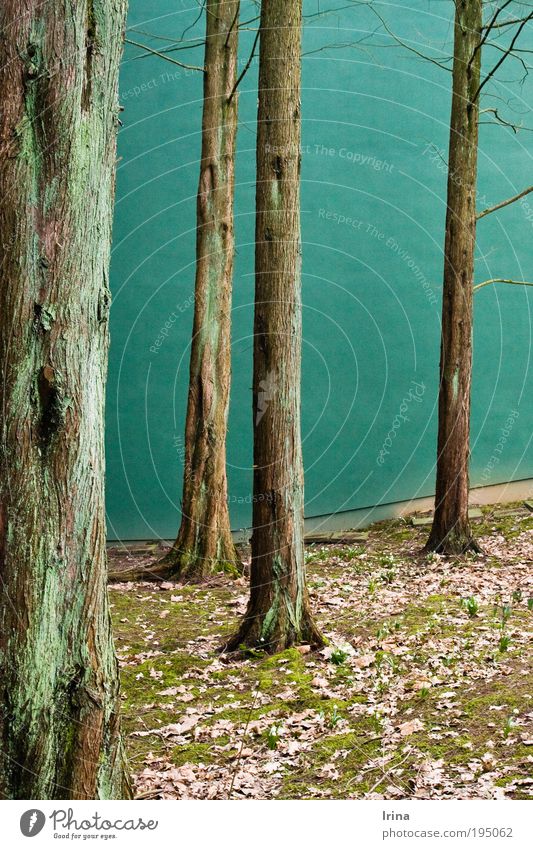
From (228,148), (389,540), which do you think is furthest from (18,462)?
(389,540)

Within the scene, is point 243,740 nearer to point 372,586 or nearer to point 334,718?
point 334,718

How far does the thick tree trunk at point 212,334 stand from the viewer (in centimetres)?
901

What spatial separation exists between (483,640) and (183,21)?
899 centimetres

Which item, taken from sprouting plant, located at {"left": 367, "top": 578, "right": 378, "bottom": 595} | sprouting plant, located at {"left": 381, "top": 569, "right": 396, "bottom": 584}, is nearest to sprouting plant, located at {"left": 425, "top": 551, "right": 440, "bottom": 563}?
sprouting plant, located at {"left": 381, "top": 569, "right": 396, "bottom": 584}

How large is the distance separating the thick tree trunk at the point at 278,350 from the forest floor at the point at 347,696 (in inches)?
16.3

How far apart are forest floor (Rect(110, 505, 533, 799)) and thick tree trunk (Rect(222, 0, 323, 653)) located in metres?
0.42

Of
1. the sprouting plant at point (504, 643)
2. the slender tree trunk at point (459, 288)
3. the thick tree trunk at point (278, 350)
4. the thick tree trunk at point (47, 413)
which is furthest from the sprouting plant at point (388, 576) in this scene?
the thick tree trunk at point (47, 413)

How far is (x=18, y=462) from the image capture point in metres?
3.28

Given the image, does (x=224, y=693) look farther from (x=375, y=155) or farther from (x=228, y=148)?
(x=375, y=155)

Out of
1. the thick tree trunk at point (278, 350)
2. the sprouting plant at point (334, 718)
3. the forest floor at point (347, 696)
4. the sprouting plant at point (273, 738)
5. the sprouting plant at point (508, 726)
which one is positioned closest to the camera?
the forest floor at point (347, 696)

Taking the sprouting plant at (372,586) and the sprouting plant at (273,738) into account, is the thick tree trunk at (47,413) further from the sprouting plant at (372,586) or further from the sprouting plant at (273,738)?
the sprouting plant at (372,586)

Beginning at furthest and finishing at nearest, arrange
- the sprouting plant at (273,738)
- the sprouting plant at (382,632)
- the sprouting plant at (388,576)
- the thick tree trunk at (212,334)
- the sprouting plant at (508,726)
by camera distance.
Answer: the thick tree trunk at (212,334)
the sprouting plant at (388,576)
the sprouting plant at (382,632)
the sprouting plant at (273,738)
the sprouting plant at (508,726)

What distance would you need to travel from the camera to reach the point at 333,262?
11.6m

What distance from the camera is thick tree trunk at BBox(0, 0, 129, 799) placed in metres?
3.28
